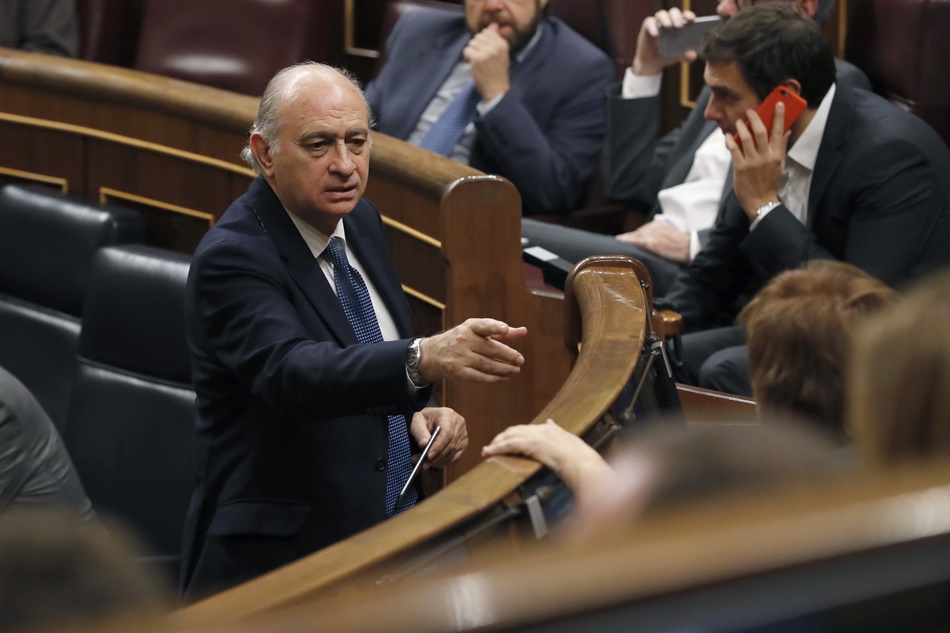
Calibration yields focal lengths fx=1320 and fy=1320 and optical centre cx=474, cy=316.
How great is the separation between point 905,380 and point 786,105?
1513mm

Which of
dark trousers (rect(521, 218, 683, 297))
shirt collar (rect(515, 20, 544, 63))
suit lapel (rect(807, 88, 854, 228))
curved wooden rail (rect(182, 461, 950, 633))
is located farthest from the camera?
shirt collar (rect(515, 20, 544, 63))

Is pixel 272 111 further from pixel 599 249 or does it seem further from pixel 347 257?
pixel 599 249

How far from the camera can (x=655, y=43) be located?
106 inches

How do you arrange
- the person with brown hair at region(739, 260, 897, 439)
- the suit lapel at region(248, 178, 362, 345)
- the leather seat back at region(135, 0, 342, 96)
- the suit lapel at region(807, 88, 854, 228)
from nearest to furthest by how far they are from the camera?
the person with brown hair at region(739, 260, 897, 439), the suit lapel at region(248, 178, 362, 345), the suit lapel at region(807, 88, 854, 228), the leather seat back at region(135, 0, 342, 96)

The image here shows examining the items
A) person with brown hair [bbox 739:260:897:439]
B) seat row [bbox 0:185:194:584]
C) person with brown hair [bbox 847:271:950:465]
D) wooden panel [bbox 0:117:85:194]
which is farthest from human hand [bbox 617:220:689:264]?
person with brown hair [bbox 847:271:950:465]

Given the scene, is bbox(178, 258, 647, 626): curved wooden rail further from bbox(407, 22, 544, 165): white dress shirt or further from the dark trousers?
bbox(407, 22, 544, 165): white dress shirt

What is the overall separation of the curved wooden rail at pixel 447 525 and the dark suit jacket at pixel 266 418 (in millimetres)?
201

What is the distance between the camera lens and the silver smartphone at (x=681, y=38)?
265 centimetres

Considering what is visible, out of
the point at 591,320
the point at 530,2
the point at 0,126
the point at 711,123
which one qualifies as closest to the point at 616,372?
the point at 591,320

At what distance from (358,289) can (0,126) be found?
7.12 feet

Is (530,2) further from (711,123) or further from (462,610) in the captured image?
(462,610)

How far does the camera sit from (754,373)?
1.00 meters

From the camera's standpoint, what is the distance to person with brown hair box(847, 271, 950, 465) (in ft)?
2.01

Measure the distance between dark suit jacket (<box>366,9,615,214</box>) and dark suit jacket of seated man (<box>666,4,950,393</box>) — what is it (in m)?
0.57
